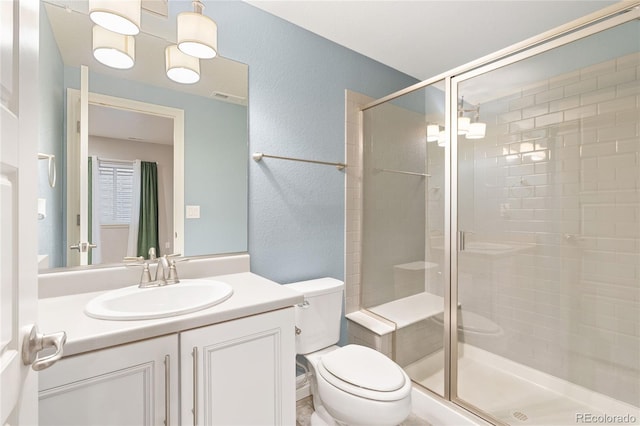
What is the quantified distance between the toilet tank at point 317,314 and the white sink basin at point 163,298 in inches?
20.5

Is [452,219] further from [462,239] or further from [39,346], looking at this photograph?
[39,346]

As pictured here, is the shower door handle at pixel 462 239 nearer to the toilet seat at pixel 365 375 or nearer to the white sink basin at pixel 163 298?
the toilet seat at pixel 365 375

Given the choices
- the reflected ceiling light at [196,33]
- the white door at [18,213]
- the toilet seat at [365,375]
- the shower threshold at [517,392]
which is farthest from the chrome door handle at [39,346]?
the shower threshold at [517,392]

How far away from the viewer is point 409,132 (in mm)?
2133

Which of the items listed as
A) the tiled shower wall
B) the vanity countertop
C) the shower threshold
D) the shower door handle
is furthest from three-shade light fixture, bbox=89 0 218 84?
the shower threshold

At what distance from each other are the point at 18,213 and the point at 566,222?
6.88 ft

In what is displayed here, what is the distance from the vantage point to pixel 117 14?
44.9 inches

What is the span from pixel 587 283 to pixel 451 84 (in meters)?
1.30

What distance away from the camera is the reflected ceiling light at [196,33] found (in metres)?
1.32

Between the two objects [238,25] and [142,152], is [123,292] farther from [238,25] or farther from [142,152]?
[238,25]

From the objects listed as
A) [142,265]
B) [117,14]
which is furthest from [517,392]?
[117,14]

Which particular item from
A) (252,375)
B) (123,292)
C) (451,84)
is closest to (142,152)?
(123,292)

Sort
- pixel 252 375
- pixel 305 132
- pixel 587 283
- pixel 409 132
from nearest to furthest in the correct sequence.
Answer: pixel 252 375, pixel 587 283, pixel 305 132, pixel 409 132

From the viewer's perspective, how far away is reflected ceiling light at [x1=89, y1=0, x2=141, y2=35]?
1.12 m
